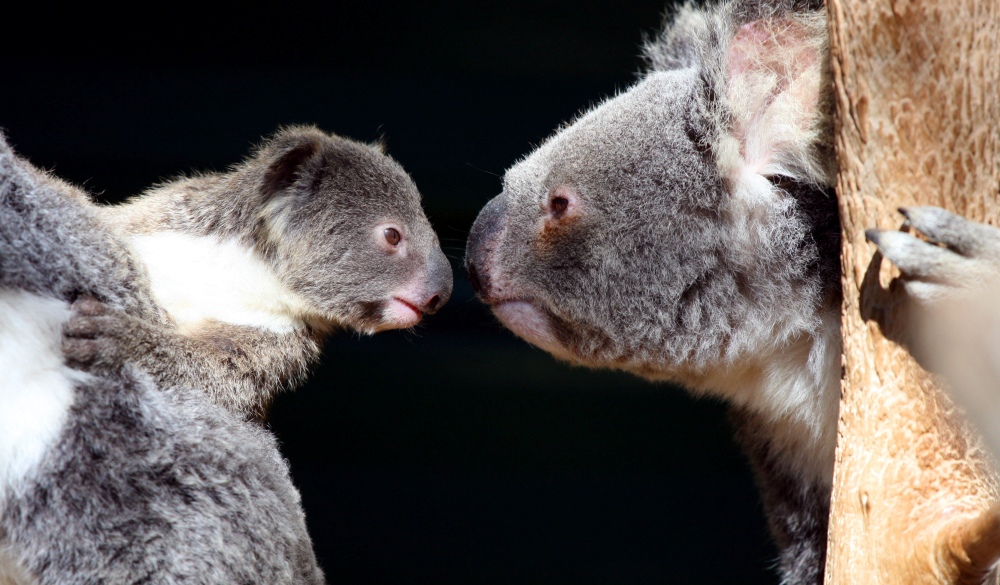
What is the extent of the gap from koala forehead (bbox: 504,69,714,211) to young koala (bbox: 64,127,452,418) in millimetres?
307

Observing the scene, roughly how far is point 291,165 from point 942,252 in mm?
1234

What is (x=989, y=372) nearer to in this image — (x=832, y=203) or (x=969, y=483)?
(x=969, y=483)

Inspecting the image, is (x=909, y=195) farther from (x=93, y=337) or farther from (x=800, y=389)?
(x=93, y=337)

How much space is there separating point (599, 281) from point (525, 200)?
8.9 inches

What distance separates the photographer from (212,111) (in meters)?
2.48

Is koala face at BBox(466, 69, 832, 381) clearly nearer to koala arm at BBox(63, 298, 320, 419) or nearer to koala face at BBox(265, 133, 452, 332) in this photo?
koala face at BBox(265, 133, 452, 332)

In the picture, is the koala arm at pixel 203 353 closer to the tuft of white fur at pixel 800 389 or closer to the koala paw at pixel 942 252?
the tuft of white fur at pixel 800 389

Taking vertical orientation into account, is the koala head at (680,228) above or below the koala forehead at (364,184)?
above

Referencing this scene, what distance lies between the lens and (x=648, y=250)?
151 centimetres

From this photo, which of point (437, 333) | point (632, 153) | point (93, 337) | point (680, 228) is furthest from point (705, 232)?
point (437, 333)

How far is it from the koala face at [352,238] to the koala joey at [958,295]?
1.01 metres

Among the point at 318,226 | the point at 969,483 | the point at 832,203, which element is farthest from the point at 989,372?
the point at 318,226

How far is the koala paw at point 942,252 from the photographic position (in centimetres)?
98

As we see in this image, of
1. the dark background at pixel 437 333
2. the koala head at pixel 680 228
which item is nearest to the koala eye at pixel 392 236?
the koala head at pixel 680 228
